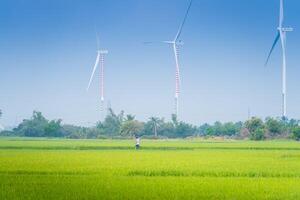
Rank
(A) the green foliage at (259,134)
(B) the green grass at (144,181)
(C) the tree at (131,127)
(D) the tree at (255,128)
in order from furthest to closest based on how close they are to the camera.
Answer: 1. (C) the tree at (131,127)
2. (D) the tree at (255,128)
3. (A) the green foliage at (259,134)
4. (B) the green grass at (144,181)

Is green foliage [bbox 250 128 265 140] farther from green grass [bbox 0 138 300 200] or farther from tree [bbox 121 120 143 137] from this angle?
green grass [bbox 0 138 300 200]

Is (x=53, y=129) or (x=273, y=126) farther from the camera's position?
(x=53, y=129)

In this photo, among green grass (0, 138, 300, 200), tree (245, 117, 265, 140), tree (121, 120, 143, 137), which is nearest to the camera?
green grass (0, 138, 300, 200)

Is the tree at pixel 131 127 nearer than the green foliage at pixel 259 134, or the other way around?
the green foliage at pixel 259 134

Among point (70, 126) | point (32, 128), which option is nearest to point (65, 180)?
point (32, 128)

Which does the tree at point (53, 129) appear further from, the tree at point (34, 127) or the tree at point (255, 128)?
the tree at point (255, 128)

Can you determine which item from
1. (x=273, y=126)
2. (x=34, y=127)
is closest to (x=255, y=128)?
(x=273, y=126)

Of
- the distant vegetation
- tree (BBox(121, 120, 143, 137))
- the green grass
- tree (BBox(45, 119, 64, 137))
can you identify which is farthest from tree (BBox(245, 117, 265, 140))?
the green grass

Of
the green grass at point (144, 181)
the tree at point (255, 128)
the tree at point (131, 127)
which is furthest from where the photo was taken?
the tree at point (131, 127)

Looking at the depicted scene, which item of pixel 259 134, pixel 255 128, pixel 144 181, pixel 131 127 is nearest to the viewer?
pixel 144 181

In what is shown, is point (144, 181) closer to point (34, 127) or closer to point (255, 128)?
point (255, 128)

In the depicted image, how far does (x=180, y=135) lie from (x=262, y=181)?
7877cm

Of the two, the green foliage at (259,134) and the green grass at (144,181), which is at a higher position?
the green foliage at (259,134)

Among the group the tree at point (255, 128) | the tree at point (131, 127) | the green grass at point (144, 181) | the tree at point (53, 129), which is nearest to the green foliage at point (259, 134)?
the tree at point (255, 128)
